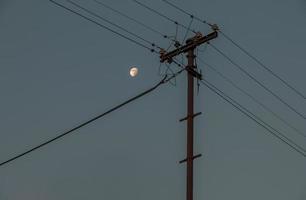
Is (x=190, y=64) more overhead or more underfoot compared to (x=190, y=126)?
more overhead

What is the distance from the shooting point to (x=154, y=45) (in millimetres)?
23234

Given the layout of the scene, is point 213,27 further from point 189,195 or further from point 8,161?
point 8,161

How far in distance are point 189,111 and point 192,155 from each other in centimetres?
189

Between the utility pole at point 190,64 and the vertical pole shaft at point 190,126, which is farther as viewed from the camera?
the utility pole at point 190,64

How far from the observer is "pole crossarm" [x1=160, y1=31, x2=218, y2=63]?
22477 mm

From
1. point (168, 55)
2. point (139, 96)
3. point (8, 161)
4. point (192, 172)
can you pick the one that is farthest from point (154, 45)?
point (8, 161)

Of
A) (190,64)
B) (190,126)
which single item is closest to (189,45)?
(190,64)

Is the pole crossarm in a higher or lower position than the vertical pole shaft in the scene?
higher

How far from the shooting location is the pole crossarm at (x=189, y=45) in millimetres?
22477

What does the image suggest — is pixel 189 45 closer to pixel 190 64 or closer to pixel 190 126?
pixel 190 64

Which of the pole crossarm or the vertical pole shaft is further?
the pole crossarm

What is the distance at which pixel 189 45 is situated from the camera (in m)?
22.9

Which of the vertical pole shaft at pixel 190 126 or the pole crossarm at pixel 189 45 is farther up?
the pole crossarm at pixel 189 45

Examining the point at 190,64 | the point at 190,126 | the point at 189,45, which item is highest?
the point at 189,45
